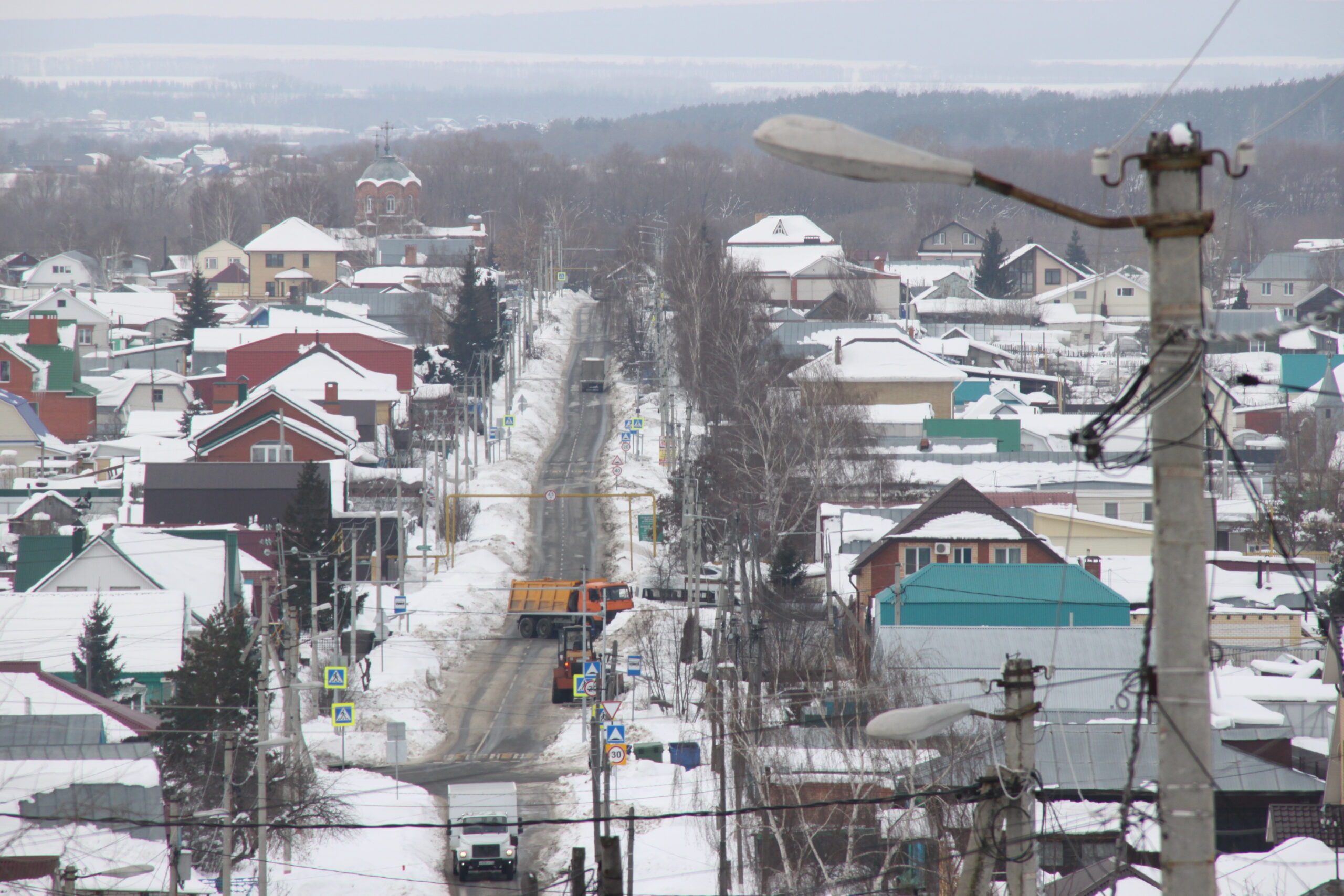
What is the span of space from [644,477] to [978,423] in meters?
10.8

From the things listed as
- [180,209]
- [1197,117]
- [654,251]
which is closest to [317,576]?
[654,251]

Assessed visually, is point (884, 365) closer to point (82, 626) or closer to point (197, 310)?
point (82, 626)

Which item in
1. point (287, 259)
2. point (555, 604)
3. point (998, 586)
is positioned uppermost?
point (287, 259)

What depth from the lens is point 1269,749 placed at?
19156mm

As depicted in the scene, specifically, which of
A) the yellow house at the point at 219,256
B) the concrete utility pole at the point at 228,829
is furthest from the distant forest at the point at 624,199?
the concrete utility pole at the point at 228,829

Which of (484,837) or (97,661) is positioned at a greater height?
(97,661)

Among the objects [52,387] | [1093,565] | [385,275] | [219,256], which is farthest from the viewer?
[219,256]

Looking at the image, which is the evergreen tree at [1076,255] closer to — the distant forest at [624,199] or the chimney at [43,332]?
the distant forest at [624,199]

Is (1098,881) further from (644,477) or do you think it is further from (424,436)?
(424,436)

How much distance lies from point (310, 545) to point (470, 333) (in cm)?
2944

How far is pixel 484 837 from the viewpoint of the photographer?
1808 centimetres

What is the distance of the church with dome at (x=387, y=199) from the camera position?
310 ft

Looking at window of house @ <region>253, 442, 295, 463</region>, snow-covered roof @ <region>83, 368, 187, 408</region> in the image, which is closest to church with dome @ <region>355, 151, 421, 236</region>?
snow-covered roof @ <region>83, 368, 187, 408</region>

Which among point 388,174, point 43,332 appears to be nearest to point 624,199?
point 388,174
